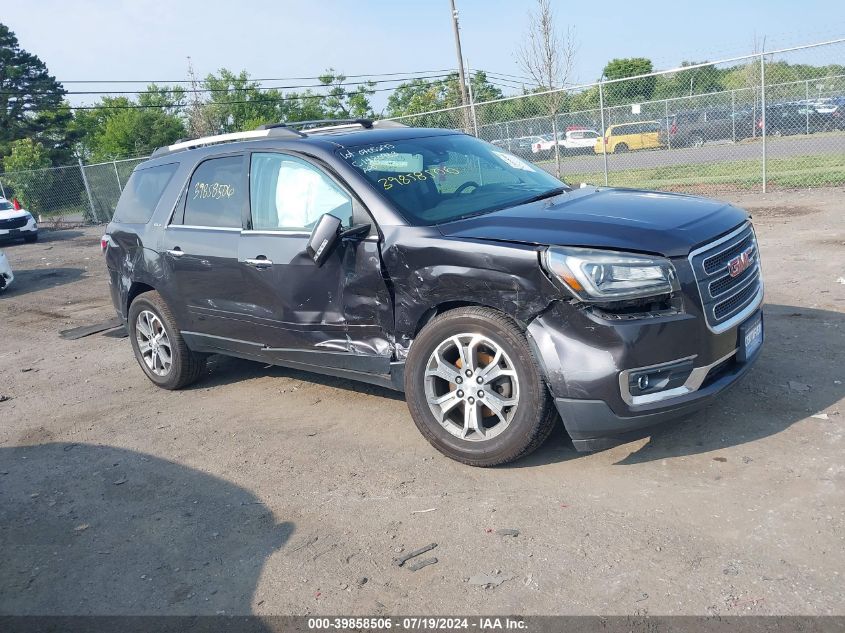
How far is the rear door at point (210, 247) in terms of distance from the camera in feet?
17.1

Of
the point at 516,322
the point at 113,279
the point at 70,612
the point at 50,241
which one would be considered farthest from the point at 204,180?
the point at 50,241

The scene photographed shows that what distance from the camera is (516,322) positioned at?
383 cm

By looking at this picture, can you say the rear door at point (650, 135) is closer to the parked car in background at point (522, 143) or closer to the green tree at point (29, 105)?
the parked car in background at point (522, 143)

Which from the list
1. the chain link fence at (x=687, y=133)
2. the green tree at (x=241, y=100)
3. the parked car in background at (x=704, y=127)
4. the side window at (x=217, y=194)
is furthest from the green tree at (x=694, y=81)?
the green tree at (x=241, y=100)

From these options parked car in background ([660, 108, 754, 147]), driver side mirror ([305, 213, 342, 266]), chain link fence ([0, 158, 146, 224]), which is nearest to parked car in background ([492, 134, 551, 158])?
parked car in background ([660, 108, 754, 147])

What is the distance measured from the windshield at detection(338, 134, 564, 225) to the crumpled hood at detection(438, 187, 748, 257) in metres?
0.22

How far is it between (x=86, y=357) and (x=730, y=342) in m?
6.21

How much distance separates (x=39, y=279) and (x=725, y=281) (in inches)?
510

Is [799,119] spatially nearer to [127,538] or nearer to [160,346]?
[160,346]

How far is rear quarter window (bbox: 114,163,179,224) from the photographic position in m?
6.00

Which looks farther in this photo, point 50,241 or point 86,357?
point 50,241

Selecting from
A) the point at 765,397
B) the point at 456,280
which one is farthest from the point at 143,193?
the point at 765,397

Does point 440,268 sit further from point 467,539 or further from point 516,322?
point 467,539

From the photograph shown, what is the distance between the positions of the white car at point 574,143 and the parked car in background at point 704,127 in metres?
2.99
